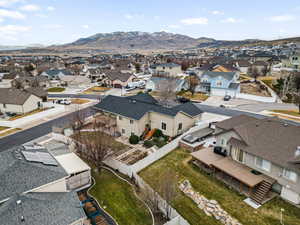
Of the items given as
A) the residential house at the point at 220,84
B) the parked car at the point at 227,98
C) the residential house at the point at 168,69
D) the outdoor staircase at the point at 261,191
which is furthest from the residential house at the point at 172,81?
the outdoor staircase at the point at 261,191

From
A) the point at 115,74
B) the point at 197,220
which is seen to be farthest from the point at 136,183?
the point at 115,74

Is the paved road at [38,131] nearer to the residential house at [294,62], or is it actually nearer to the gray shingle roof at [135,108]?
the gray shingle roof at [135,108]

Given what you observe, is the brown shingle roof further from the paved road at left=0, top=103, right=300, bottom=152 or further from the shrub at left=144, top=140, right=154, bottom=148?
the paved road at left=0, top=103, right=300, bottom=152

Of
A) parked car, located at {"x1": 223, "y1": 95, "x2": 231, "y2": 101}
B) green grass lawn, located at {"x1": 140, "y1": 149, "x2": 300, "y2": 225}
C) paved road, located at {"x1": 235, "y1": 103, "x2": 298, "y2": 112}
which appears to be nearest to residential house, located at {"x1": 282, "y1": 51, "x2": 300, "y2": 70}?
paved road, located at {"x1": 235, "y1": 103, "x2": 298, "y2": 112}

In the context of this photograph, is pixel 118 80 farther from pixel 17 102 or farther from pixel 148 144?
pixel 148 144

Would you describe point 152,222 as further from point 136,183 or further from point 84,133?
point 84,133

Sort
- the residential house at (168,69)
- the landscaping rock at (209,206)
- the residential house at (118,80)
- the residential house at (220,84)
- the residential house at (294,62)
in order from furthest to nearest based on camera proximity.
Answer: the residential house at (168,69), the residential house at (118,80), the residential house at (294,62), the residential house at (220,84), the landscaping rock at (209,206)
